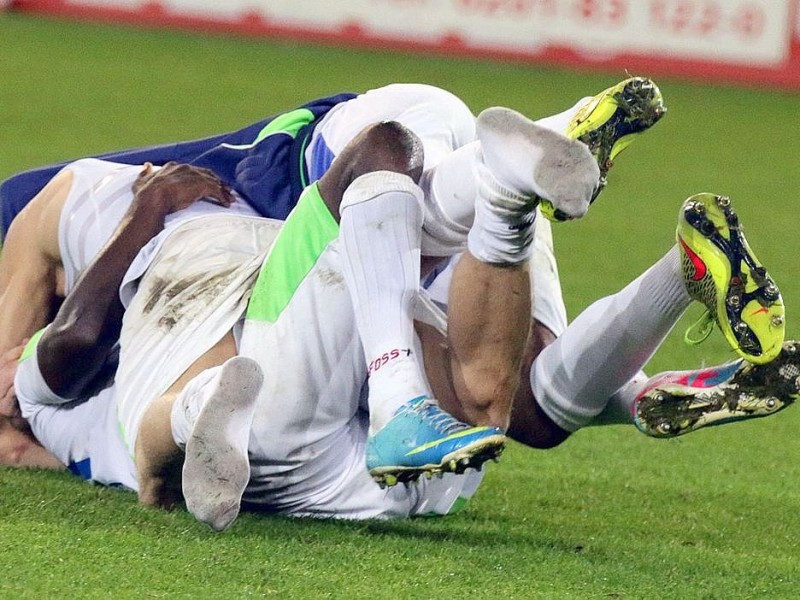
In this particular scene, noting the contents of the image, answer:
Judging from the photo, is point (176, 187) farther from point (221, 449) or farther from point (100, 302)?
point (221, 449)

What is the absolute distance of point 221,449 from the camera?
2.70 m

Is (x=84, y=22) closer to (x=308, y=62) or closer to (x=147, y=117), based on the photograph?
(x=308, y=62)

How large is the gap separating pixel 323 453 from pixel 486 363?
1.10 ft

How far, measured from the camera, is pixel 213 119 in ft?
29.6

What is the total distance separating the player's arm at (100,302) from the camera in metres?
3.23

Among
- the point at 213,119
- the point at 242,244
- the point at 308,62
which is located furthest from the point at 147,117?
the point at 242,244

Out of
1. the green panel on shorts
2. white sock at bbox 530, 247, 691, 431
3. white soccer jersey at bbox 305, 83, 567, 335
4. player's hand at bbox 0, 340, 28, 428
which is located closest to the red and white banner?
white soccer jersey at bbox 305, 83, 567, 335

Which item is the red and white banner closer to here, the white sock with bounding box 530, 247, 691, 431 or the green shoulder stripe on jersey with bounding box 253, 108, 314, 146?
the green shoulder stripe on jersey with bounding box 253, 108, 314, 146

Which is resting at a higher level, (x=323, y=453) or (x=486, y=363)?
(x=486, y=363)

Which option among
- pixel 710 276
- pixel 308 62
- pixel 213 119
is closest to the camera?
pixel 710 276

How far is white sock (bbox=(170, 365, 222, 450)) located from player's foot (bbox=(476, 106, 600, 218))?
0.56 m

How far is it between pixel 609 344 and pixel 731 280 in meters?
0.32

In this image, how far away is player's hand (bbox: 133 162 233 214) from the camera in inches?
134

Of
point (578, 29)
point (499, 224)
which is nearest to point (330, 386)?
point (499, 224)
